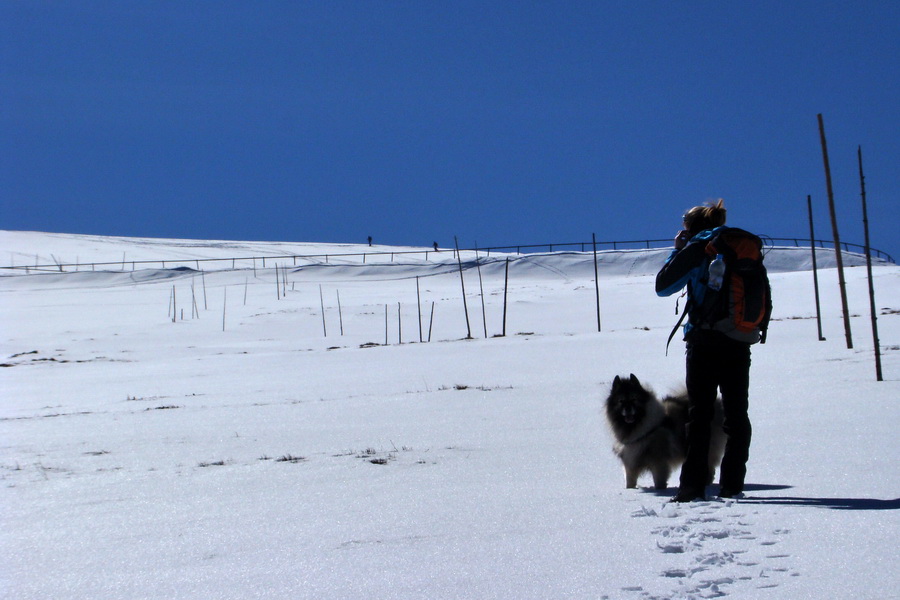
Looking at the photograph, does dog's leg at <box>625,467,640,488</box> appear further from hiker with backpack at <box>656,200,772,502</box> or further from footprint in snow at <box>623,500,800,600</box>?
footprint in snow at <box>623,500,800,600</box>

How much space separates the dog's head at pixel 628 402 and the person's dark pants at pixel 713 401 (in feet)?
1.21

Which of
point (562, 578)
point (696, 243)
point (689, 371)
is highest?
point (696, 243)

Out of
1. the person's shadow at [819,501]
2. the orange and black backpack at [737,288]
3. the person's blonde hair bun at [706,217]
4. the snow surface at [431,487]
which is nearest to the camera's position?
the snow surface at [431,487]

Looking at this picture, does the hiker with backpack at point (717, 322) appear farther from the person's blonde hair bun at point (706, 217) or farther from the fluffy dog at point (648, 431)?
the fluffy dog at point (648, 431)

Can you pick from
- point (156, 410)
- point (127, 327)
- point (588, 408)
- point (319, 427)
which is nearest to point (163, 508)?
point (319, 427)

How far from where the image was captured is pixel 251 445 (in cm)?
618

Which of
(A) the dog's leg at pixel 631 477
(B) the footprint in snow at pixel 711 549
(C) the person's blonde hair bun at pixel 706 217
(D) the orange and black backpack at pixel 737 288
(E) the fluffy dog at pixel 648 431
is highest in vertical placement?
(C) the person's blonde hair bun at pixel 706 217

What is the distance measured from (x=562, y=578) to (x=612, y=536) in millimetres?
509

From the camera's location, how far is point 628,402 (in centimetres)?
436

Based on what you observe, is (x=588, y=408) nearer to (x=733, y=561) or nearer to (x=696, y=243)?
(x=696, y=243)

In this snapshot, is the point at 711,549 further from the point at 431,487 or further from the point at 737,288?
the point at 431,487

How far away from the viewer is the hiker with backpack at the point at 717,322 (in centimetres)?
378

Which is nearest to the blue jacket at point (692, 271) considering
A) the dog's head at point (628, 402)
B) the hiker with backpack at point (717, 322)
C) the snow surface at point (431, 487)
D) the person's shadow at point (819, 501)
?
the hiker with backpack at point (717, 322)

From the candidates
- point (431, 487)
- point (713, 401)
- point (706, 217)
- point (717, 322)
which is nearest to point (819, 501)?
point (713, 401)
